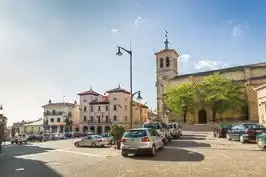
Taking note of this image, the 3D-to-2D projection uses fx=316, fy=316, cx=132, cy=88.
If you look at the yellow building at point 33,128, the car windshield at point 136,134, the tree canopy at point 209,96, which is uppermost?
the tree canopy at point 209,96

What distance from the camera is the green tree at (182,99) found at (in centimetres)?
6581

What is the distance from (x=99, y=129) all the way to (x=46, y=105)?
2329cm

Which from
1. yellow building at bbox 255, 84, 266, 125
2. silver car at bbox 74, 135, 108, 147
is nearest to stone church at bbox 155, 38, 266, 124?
yellow building at bbox 255, 84, 266, 125

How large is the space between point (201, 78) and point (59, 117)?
46.2 metres

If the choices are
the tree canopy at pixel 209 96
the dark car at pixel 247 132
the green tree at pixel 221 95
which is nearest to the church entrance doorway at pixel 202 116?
the tree canopy at pixel 209 96

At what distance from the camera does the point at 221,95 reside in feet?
201

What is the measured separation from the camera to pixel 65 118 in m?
96.4

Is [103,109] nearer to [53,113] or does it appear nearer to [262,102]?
[53,113]

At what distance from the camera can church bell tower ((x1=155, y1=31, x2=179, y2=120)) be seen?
76125mm

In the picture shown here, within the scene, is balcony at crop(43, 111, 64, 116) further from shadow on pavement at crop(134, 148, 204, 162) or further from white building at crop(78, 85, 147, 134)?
shadow on pavement at crop(134, 148, 204, 162)

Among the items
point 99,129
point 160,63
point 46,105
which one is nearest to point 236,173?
point 160,63

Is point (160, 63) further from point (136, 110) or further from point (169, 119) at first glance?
point (136, 110)

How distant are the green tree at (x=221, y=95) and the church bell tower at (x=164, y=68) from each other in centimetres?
1277

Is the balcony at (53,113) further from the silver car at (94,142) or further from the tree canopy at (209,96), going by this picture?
the silver car at (94,142)
